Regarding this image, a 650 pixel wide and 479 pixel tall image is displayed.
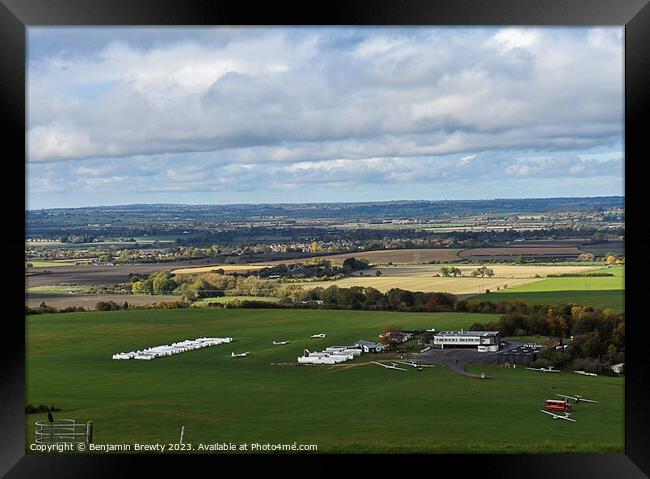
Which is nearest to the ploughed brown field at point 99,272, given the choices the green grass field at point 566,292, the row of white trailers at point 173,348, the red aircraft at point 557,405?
the row of white trailers at point 173,348

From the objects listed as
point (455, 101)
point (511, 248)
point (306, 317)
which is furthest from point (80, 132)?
point (511, 248)

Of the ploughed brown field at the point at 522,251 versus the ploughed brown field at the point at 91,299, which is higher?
the ploughed brown field at the point at 522,251

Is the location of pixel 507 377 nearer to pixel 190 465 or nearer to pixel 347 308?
pixel 347 308

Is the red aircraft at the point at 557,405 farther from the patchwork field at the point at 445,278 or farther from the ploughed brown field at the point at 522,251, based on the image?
the ploughed brown field at the point at 522,251

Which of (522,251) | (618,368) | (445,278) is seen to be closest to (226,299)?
(445,278)

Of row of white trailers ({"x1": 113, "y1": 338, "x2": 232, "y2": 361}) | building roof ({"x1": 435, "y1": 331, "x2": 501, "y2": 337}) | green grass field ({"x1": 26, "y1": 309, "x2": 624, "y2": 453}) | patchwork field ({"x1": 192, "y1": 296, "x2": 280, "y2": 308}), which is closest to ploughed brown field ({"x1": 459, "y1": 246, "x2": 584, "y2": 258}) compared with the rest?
green grass field ({"x1": 26, "y1": 309, "x2": 624, "y2": 453})

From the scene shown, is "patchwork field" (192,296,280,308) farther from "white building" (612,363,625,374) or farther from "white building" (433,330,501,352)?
"white building" (612,363,625,374)
